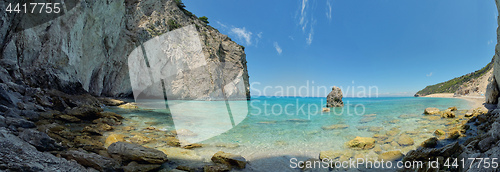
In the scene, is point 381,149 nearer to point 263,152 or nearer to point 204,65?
point 263,152

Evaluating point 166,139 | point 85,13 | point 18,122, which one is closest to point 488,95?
point 166,139

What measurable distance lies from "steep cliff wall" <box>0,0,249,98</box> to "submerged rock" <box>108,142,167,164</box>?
7174 millimetres

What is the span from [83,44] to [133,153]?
16.2m

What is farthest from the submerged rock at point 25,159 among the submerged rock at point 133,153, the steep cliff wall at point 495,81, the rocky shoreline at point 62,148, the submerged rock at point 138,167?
the steep cliff wall at point 495,81

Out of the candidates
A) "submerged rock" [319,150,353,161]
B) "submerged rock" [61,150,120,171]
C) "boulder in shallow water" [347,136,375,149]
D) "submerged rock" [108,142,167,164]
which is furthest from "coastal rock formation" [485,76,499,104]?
"submerged rock" [61,150,120,171]

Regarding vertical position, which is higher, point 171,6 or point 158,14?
point 171,6

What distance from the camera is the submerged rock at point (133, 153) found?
13.9ft

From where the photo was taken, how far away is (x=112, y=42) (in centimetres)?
2103

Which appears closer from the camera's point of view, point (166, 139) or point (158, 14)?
point (166, 139)

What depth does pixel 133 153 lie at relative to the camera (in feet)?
14.0

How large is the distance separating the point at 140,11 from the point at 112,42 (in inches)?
412

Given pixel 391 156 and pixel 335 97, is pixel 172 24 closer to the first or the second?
pixel 335 97

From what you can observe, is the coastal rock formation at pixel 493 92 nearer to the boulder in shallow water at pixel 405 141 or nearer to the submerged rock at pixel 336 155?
the boulder in shallow water at pixel 405 141

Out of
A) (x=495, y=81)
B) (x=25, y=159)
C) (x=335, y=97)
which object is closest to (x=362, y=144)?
(x=25, y=159)
